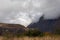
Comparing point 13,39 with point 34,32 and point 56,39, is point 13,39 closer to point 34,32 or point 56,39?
point 56,39

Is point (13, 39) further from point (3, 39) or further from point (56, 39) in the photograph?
point (56, 39)

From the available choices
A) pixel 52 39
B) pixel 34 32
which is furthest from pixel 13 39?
pixel 34 32

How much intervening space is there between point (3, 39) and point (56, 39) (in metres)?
2.64

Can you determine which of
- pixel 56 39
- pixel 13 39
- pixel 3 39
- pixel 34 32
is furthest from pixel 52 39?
pixel 34 32

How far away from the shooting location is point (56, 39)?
1102cm

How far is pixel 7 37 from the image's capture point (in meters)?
11.8

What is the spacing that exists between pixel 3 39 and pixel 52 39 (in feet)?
8.28

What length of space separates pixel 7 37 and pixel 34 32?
5468mm

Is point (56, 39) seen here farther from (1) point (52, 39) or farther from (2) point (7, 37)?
(2) point (7, 37)

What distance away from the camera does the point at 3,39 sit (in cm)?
1195

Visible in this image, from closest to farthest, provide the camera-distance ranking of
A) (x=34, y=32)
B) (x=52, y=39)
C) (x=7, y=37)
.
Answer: (x=52, y=39) → (x=7, y=37) → (x=34, y=32)

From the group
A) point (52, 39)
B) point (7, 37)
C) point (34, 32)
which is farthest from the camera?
point (34, 32)

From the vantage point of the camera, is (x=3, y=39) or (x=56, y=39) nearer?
(x=56, y=39)

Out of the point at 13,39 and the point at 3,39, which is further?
the point at 3,39
